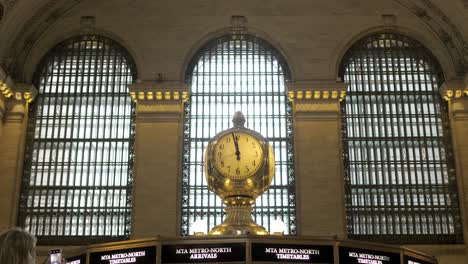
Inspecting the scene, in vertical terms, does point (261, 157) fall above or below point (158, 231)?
below

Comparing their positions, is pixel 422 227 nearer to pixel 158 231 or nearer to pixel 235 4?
pixel 158 231

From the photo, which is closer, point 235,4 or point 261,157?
point 261,157

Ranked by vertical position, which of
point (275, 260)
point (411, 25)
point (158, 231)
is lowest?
point (275, 260)

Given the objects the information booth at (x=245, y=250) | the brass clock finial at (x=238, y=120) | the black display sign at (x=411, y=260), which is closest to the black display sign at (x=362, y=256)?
the information booth at (x=245, y=250)

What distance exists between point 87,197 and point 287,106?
25.2ft

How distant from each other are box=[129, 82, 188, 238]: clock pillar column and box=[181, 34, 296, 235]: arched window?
1.68ft

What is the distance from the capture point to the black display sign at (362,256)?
3699 mm

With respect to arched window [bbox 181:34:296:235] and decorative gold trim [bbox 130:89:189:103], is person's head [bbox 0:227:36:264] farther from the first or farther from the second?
decorative gold trim [bbox 130:89:189:103]

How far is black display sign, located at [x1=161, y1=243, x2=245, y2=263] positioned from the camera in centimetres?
354

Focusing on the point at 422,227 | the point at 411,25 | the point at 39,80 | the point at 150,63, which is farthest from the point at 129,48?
the point at 422,227

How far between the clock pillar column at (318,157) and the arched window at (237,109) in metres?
0.49

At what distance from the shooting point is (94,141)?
2370 centimetres

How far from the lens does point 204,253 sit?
11.7ft

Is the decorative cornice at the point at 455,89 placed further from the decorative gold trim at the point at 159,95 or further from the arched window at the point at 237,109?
the decorative gold trim at the point at 159,95
